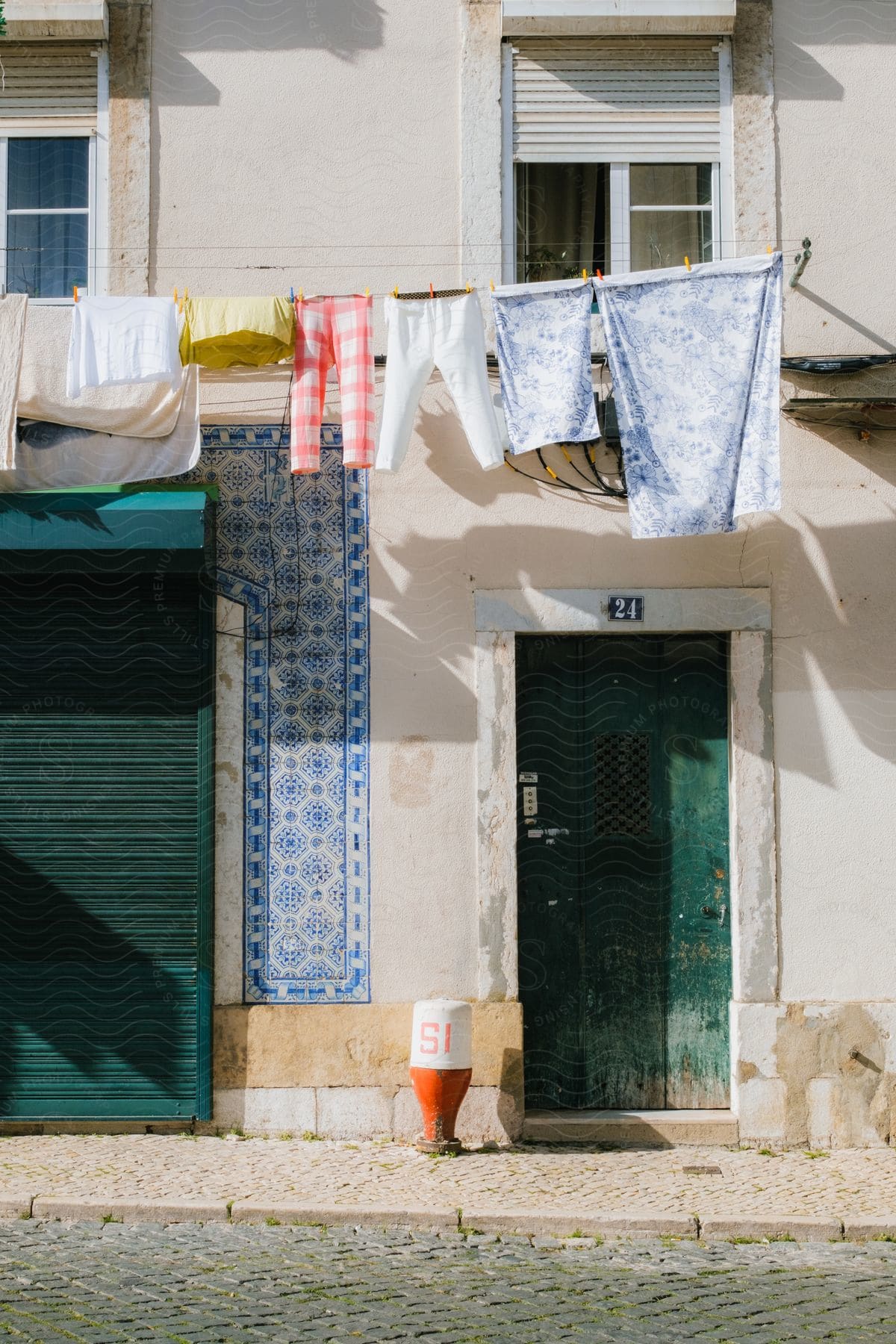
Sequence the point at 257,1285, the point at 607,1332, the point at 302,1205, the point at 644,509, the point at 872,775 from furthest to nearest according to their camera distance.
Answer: the point at 872,775 < the point at 644,509 < the point at 302,1205 < the point at 257,1285 < the point at 607,1332

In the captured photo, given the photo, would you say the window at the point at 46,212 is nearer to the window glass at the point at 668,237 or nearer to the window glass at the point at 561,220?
the window glass at the point at 561,220

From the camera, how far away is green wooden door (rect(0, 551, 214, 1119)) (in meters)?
8.52

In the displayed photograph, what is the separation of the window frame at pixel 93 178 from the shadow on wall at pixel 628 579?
6.98 ft

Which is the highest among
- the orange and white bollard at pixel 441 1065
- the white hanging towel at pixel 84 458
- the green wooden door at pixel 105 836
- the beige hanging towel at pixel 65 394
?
the beige hanging towel at pixel 65 394

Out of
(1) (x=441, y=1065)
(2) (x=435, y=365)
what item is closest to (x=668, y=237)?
(2) (x=435, y=365)

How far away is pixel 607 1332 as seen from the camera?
5445 mm

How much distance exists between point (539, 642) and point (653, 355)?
179cm

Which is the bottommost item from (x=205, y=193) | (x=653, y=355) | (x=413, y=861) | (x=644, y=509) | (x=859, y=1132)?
(x=859, y=1132)

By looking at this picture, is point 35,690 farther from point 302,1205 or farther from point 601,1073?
point 601,1073

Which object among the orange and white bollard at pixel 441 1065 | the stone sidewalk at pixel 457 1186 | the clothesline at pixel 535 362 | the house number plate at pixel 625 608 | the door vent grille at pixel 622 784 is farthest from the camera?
the door vent grille at pixel 622 784

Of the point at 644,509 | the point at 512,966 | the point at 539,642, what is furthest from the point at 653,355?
the point at 512,966

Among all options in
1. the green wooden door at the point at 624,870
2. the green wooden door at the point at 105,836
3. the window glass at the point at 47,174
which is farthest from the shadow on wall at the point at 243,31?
the green wooden door at the point at 624,870

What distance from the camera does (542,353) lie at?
8312 millimetres

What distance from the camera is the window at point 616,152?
9.03 meters
